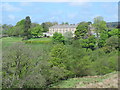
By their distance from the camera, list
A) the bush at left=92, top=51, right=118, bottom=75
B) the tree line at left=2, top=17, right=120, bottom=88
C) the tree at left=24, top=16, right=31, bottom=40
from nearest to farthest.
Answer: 1. the tree line at left=2, top=17, right=120, bottom=88
2. the bush at left=92, top=51, right=118, bottom=75
3. the tree at left=24, top=16, right=31, bottom=40

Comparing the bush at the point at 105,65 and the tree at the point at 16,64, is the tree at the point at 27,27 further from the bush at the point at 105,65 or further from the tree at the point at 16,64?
the tree at the point at 16,64

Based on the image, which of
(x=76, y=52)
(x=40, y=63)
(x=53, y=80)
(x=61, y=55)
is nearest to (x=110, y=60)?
(x=76, y=52)

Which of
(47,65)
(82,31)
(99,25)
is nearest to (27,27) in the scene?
(82,31)

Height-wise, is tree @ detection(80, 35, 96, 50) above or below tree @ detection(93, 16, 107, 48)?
below

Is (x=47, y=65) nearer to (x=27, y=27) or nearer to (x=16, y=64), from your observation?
(x=16, y=64)

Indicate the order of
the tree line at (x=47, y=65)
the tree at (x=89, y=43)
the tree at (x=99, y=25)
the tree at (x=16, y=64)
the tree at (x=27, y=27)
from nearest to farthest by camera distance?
the tree at (x=16, y=64)
the tree line at (x=47, y=65)
the tree at (x=89, y=43)
the tree at (x=99, y=25)
the tree at (x=27, y=27)

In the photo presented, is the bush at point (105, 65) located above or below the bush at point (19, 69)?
below

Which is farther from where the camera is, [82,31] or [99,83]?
[82,31]

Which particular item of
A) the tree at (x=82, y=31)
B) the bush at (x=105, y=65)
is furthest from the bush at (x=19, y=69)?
the tree at (x=82, y=31)

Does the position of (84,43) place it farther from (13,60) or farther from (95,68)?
(13,60)

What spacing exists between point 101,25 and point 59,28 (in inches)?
364

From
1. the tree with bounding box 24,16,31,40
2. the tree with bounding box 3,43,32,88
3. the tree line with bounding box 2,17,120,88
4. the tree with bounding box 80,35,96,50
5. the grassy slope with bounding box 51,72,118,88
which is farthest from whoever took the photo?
the tree with bounding box 24,16,31,40

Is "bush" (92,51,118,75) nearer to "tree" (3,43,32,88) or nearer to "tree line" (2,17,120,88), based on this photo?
"tree line" (2,17,120,88)

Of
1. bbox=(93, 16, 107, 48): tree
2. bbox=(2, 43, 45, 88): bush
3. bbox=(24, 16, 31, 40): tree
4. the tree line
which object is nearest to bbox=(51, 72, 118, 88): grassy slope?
the tree line
